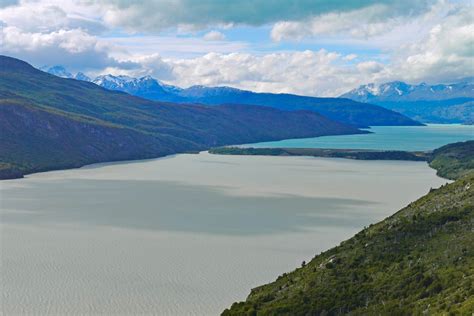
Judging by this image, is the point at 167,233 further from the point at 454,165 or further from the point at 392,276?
the point at 454,165

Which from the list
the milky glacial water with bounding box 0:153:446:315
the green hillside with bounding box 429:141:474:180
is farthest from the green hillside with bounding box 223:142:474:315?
the green hillside with bounding box 429:141:474:180

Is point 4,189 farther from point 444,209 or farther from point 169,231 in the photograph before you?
point 444,209

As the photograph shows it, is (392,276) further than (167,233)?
No

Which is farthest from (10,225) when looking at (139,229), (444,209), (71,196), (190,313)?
(444,209)

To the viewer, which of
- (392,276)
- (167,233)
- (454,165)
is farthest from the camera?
(454,165)

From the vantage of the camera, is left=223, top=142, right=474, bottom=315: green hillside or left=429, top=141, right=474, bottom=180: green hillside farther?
left=429, top=141, right=474, bottom=180: green hillside

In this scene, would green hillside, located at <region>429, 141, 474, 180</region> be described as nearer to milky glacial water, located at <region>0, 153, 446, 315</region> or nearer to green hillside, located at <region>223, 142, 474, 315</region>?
milky glacial water, located at <region>0, 153, 446, 315</region>

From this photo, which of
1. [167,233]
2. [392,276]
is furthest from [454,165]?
[392,276]
